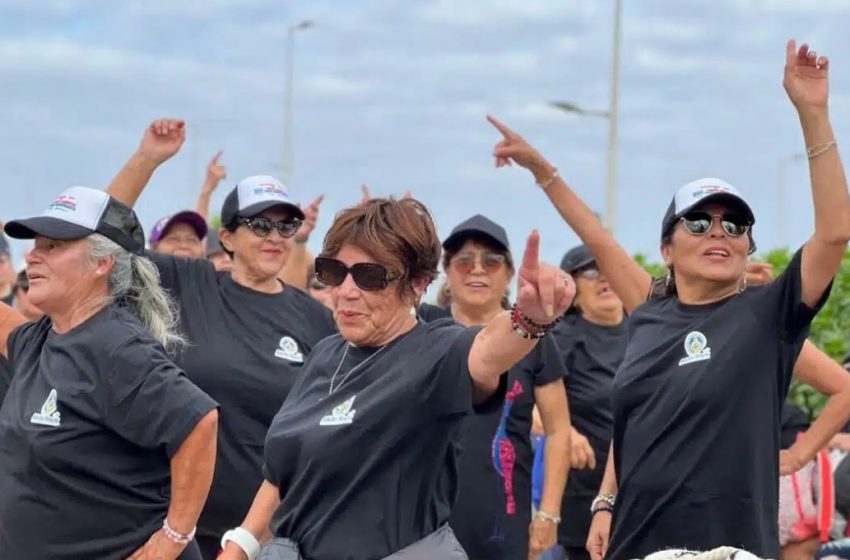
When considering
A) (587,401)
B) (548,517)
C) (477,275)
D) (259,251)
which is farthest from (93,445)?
(587,401)

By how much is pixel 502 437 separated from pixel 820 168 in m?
2.78

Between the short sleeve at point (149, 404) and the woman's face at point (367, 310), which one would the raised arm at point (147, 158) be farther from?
the woman's face at point (367, 310)

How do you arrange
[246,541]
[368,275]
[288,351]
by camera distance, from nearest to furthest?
[368,275] → [246,541] → [288,351]

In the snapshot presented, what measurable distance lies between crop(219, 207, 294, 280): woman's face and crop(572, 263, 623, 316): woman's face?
7.14 ft

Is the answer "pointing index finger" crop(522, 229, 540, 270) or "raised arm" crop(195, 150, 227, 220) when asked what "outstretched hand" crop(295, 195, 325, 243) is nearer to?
"raised arm" crop(195, 150, 227, 220)

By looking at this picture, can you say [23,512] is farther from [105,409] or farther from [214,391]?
[214,391]

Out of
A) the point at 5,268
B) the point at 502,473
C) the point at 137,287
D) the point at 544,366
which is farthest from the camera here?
the point at 5,268

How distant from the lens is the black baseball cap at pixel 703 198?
557 cm

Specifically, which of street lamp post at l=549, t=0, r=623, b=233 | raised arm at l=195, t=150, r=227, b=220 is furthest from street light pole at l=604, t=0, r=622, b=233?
raised arm at l=195, t=150, r=227, b=220

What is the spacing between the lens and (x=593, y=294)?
880 centimetres

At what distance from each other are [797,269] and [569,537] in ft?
11.7

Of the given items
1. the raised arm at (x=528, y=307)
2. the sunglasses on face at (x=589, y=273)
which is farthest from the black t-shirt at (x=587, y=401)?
the raised arm at (x=528, y=307)

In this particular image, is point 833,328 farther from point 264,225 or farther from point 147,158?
point 147,158

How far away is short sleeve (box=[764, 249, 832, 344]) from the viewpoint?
17.0 feet
